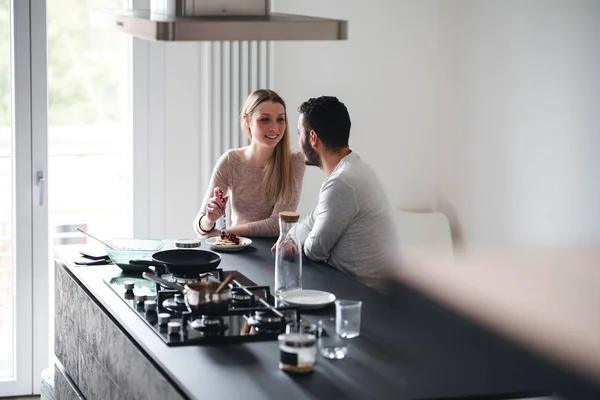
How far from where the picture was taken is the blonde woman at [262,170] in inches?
171

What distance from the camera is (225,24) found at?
2.83 meters

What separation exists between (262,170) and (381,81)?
4.14ft

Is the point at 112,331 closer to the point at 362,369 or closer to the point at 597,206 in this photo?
the point at 362,369

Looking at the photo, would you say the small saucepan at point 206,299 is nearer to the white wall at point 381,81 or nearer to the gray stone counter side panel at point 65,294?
the gray stone counter side panel at point 65,294

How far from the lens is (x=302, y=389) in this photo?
221 centimetres

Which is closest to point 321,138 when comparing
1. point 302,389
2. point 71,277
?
point 71,277

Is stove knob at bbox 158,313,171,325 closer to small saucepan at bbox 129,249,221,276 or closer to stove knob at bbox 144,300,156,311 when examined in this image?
stove knob at bbox 144,300,156,311

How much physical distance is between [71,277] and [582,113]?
2291 millimetres

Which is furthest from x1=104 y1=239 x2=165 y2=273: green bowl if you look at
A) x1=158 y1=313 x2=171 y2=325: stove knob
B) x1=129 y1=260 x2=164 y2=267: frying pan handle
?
x1=158 y1=313 x2=171 y2=325: stove knob

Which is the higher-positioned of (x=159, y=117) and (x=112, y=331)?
(x=159, y=117)

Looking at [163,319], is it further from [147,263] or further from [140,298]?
[147,263]

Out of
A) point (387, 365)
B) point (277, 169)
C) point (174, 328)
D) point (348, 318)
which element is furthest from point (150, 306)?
point (277, 169)

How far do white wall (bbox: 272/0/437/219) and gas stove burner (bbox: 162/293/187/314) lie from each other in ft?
7.69

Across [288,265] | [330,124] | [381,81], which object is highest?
[381,81]
